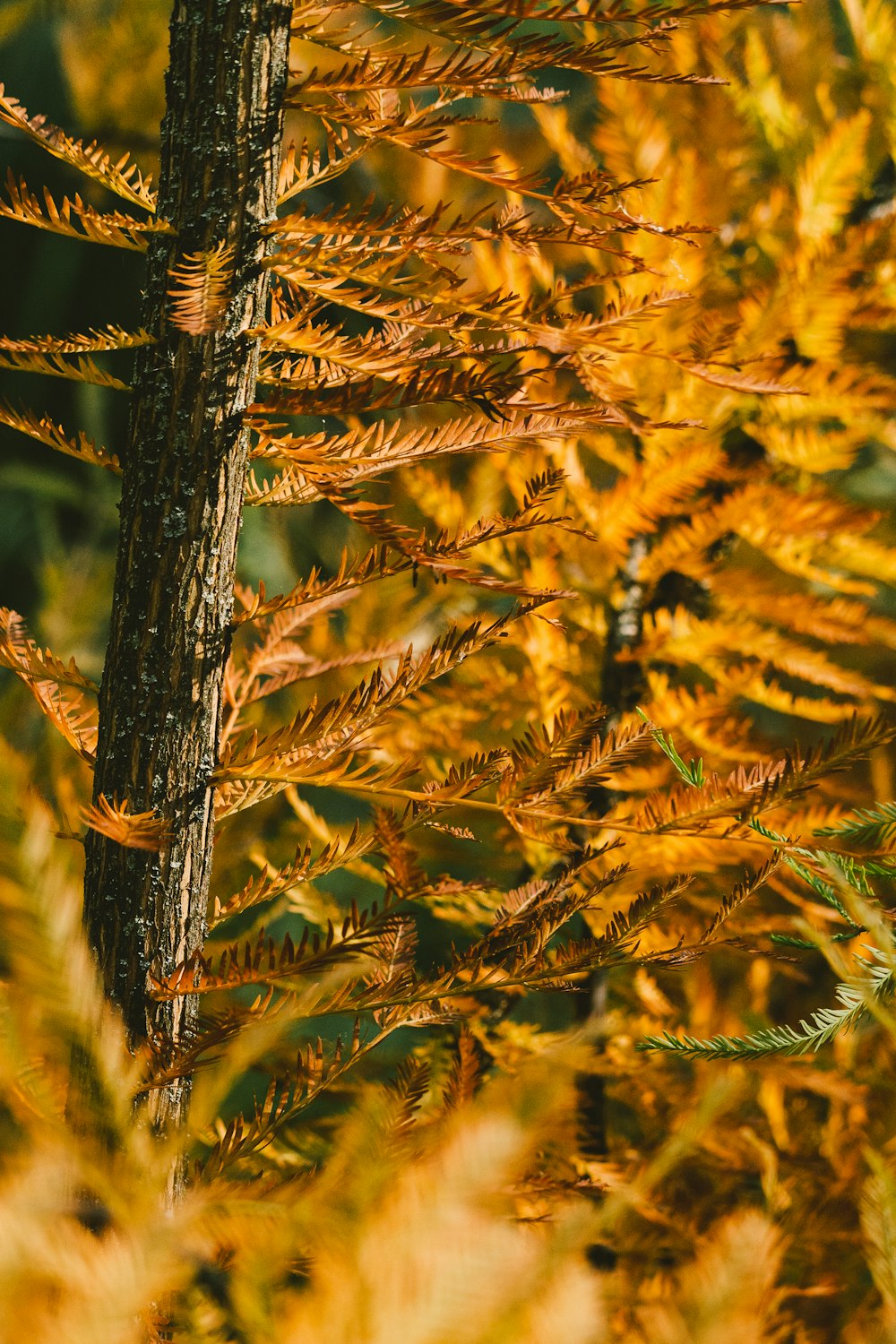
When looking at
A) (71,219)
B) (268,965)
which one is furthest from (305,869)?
(71,219)

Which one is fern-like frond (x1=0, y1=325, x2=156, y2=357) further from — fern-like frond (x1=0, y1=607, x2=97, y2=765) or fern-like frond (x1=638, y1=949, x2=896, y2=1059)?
fern-like frond (x1=638, y1=949, x2=896, y2=1059)

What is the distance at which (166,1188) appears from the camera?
38 centimetres

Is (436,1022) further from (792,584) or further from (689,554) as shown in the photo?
(792,584)

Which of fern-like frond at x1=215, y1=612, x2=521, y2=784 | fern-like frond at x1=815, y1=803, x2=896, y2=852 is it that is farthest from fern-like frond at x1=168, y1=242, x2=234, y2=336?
fern-like frond at x1=815, y1=803, x2=896, y2=852

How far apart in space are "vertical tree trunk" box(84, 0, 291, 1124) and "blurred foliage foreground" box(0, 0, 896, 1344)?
0.02 metres

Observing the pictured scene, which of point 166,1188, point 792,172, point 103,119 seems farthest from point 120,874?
point 103,119

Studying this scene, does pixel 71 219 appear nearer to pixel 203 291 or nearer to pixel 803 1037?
pixel 203 291

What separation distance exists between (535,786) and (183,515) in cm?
17

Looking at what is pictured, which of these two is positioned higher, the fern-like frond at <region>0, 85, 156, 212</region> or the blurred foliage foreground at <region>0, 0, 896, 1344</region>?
the fern-like frond at <region>0, 85, 156, 212</region>

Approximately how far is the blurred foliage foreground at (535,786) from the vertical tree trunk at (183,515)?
0.02 m

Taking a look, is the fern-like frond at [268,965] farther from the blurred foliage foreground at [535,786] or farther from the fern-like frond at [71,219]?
the fern-like frond at [71,219]

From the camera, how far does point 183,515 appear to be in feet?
1.21

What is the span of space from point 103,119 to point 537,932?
4.57 ft

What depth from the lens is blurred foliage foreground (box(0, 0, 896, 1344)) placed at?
0.29 metres
